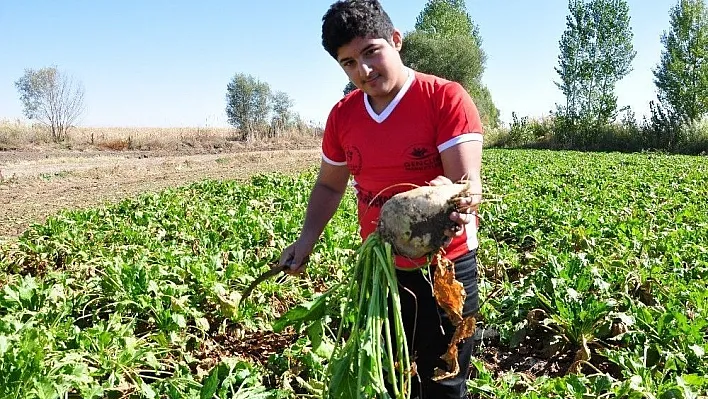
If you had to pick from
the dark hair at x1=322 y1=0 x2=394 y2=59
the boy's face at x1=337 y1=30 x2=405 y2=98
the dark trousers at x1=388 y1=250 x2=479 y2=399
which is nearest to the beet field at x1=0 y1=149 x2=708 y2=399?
the dark trousers at x1=388 y1=250 x2=479 y2=399

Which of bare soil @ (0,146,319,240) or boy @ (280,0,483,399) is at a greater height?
boy @ (280,0,483,399)

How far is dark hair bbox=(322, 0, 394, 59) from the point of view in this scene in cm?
202

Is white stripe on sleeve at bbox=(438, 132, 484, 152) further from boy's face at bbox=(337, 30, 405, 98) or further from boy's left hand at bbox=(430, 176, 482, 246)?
boy's face at bbox=(337, 30, 405, 98)

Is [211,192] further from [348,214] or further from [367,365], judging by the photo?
[367,365]

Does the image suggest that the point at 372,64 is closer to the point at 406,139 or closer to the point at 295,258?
the point at 406,139

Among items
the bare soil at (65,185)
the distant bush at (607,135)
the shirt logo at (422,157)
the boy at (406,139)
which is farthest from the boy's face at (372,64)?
the distant bush at (607,135)

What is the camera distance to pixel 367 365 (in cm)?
176

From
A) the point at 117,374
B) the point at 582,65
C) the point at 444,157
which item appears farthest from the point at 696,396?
the point at 582,65

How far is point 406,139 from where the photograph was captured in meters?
2.09

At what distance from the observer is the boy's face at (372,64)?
2045 millimetres

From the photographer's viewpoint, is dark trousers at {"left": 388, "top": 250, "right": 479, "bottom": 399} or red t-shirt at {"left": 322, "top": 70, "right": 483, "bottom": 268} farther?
dark trousers at {"left": 388, "top": 250, "right": 479, "bottom": 399}

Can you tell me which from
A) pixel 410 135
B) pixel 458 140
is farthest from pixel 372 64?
pixel 458 140

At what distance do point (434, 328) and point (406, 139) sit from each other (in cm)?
69

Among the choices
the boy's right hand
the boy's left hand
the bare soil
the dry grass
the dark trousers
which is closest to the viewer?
the boy's left hand
